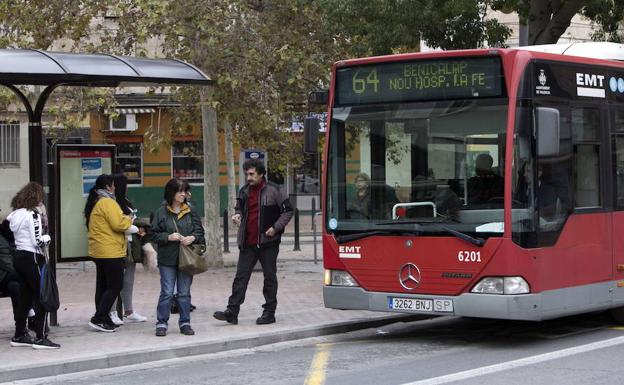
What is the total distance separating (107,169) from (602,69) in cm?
573

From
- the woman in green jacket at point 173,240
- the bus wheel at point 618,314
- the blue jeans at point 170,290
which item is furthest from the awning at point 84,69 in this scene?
the bus wheel at point 618,314

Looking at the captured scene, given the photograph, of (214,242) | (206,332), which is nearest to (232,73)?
(214,242)

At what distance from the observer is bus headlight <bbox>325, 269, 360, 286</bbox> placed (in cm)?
1134

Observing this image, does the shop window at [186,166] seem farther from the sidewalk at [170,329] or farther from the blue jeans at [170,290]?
the blue jeans at [170,290]

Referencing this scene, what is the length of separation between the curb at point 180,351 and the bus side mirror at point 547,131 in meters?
3.32

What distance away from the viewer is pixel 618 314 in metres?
12.2

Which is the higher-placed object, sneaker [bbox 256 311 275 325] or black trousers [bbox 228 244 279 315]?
black trousers [bbox 228 244 279 315]

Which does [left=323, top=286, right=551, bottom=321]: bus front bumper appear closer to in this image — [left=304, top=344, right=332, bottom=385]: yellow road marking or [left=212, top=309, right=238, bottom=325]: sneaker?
[left=304, top=344, right=332, bottom=385]: yellow road marking

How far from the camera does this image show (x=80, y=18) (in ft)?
65.5

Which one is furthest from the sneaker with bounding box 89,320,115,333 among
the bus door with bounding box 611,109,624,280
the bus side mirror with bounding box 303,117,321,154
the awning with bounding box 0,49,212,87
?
the bus door with bounding box 611,109,624,280

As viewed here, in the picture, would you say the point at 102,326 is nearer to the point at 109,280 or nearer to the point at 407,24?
the point at 109,280

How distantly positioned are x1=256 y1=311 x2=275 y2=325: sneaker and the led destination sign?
261 centimetres

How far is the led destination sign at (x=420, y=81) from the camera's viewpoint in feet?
34.8

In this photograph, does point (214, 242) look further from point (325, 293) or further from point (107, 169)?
point (325, 293)
